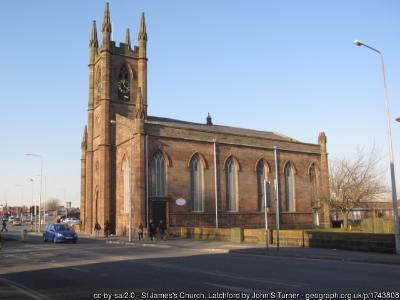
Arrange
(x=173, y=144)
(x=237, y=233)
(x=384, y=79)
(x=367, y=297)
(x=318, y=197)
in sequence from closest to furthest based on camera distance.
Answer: (x=367, y=297) < (x=384, y=79) < (x=237, y=233) < (x=173, y=144) < (x=318, y=197)

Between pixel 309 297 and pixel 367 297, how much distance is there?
1237 mm

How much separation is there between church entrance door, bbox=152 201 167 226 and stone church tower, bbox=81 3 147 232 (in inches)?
276

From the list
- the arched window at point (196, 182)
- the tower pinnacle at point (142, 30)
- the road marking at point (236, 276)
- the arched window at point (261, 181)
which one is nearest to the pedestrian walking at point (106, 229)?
the arched window at point (196, 182)

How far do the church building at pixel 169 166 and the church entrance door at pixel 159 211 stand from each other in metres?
0.09

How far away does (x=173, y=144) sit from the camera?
4300 cm

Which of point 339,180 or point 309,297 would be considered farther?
point 339,180

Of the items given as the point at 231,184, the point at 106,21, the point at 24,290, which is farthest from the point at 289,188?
the point at 24,290

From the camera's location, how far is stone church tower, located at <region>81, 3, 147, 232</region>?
4650 centimetres

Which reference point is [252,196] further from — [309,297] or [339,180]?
[309,297]

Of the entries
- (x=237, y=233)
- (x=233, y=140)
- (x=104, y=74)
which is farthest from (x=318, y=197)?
(x=104, y=74)

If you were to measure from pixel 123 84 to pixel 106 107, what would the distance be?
4256 mm

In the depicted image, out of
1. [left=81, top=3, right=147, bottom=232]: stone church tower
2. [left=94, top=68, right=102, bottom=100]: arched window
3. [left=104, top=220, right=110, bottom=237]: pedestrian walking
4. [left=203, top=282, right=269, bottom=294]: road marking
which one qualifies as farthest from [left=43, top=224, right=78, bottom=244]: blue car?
[left=203, top=282, right=269, bottom=294]: road marking

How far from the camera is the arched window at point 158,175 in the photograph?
1625 inches

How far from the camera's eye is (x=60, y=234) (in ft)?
110
